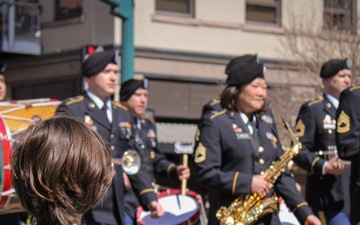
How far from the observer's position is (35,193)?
2924 mm

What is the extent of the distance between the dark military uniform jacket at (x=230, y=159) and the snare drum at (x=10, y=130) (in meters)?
1.19

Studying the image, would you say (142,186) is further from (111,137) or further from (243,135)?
(243,135)

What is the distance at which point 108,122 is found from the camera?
7.55 meters

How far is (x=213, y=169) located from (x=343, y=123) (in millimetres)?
1008

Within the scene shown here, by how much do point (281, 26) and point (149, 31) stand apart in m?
3.67

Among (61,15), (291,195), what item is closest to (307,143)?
(291,195)

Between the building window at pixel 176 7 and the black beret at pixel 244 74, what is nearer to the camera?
the black beret at pixel 244 74

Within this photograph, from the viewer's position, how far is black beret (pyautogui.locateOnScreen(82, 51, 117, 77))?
7727 mm

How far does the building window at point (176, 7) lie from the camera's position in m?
24.1

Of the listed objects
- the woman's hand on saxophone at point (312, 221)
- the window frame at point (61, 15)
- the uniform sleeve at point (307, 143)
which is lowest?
the woman's hand on saxophone at point (312, 221)

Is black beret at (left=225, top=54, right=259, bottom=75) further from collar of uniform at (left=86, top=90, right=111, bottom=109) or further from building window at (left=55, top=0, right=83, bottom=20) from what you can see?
building window at (left=55, top=0, right=83, bottom=20)

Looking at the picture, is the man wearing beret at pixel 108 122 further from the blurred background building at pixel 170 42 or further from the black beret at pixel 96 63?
the blurred background building at pixel 170 42

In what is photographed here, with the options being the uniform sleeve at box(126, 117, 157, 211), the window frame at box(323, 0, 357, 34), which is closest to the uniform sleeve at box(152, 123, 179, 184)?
the uniform sleeve at box(126, 117, 157, 211)

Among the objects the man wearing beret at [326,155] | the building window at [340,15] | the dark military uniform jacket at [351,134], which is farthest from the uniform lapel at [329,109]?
the building window at [340,15]
